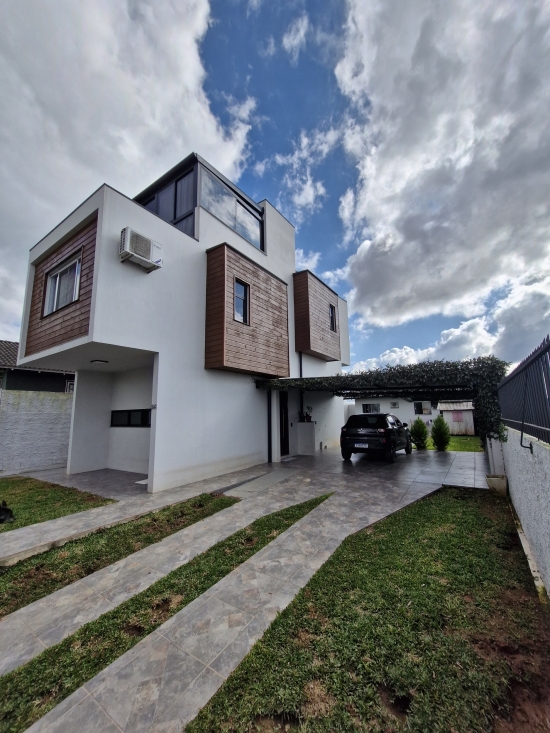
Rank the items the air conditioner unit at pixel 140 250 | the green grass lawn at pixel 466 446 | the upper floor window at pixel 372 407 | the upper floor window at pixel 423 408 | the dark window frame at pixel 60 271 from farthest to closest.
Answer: the upper floor window at pixel 423 408, the upper floor window at pixel 372 407, the green grass lawn at pixel 466 446, the dark window frame at pixel 60 271, the air conditioner unit at pixel 140 250

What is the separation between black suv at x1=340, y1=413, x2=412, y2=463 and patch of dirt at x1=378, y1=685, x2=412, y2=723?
324 inches

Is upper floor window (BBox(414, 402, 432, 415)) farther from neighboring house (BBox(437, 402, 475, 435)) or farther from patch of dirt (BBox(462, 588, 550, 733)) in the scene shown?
patch of dirt (BBox(462, 588, 550, 733))

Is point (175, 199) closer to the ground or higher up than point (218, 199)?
closer to the ground

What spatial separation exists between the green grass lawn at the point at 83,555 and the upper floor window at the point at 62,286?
5214 millimetres

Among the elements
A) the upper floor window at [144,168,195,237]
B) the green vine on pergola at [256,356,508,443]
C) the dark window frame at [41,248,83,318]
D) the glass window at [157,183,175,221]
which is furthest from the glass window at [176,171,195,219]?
the green vine on pergola at [256,356,508,443]

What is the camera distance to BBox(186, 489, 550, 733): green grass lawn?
175cm

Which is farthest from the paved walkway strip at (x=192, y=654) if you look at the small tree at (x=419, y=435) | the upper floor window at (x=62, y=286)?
the small tree at (x=419, y=435)

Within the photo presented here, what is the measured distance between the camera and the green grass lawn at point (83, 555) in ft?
10.8

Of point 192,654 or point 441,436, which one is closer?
point 192,654

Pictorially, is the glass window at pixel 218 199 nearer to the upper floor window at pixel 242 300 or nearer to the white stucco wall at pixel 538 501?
the upper floor window at pixel 242 300

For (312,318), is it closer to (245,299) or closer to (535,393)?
(245,299)

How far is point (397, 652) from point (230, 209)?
11.7 metres

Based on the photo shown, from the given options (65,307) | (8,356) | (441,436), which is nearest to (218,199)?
(65,307)

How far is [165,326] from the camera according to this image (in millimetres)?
7492
